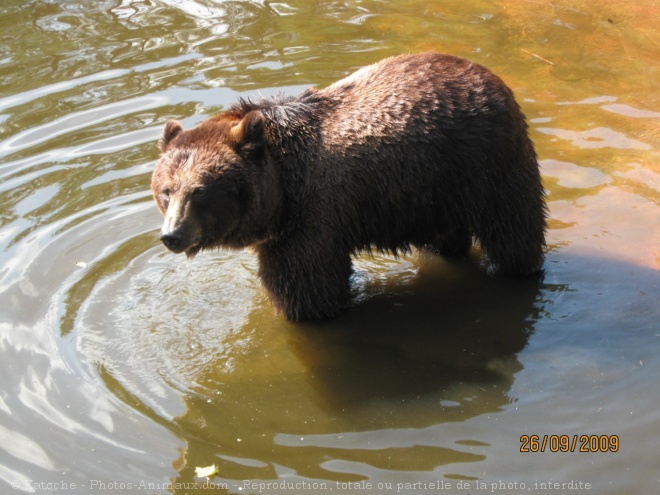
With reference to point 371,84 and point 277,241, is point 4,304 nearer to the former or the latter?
point 277,241

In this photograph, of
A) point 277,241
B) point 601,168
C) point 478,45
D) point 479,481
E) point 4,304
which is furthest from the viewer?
point 478,45

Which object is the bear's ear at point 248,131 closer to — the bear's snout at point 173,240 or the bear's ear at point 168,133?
the bear's ear at point 168,133

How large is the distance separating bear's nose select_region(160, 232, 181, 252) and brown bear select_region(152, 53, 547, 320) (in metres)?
0.43

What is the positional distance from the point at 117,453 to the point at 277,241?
2.35 metres

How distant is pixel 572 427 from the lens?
20.7 ft

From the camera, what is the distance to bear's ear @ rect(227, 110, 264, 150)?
7.15 metres

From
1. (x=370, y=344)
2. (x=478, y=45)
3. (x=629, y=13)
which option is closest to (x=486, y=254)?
(x=370, y=344)

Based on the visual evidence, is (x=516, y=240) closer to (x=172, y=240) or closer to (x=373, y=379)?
(x=373, y=379)

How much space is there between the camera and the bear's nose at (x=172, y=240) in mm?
6621

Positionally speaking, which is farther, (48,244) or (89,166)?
(89,166)
